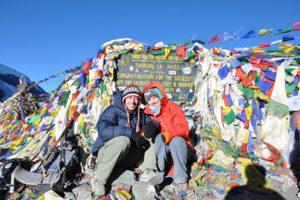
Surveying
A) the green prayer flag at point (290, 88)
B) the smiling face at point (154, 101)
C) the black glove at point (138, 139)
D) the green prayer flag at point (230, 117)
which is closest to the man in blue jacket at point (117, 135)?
the black glove at point (138, 139)

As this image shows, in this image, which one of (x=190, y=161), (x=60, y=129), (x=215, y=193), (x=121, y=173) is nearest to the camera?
(x=215, y=193)

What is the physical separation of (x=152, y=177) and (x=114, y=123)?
1.00m

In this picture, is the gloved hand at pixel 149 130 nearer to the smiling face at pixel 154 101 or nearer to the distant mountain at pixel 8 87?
the smiling face at pixel 154 101

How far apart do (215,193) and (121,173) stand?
148cm

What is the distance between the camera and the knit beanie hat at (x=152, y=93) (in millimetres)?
5020

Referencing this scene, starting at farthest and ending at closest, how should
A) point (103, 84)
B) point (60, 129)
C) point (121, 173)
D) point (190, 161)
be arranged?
point (103, 84) → point (60, 129) → point (190, 161) → point (121, 173)

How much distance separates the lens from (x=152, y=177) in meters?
4.50

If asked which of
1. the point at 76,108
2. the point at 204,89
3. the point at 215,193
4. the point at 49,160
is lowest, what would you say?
the point at 215,193

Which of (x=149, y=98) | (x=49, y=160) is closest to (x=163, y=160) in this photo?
(x=149, y=98)

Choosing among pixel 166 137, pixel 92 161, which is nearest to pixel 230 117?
pixel 166 137

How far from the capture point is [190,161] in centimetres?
546

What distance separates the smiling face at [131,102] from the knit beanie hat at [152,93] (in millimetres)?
311

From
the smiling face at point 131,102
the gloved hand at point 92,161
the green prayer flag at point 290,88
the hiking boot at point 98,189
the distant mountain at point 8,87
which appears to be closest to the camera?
the hiking boot at point 98,189

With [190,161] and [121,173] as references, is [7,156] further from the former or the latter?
[190,161]
